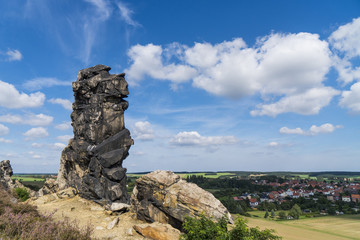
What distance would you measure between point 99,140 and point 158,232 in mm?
15874

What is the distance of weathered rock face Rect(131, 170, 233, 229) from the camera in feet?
44.8

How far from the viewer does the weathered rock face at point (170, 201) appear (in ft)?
44.8

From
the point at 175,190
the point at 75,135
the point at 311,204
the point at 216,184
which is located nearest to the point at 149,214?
the point at 175,190

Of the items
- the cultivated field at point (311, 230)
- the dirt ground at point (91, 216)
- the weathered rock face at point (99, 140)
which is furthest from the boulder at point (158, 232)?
the cultivated field at point (311, 230)

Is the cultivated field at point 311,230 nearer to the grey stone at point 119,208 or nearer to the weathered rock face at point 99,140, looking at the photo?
the grey stone at point 119,208

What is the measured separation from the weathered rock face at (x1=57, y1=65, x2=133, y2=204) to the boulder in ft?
34.2

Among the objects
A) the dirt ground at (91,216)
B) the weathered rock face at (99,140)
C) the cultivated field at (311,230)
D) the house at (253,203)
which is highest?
the weathered rock face at (99,140)

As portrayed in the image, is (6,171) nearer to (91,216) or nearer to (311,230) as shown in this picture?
(91,216)

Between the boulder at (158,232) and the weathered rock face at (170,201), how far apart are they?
1.05 m

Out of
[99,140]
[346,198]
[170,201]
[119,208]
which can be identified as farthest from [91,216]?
[346,198]

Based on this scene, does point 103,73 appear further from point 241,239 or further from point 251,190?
point 251,190

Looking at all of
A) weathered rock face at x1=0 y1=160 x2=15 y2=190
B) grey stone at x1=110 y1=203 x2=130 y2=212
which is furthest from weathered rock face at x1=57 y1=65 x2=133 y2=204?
weathered rock face at x1=0 y1=160 x2=15 y2=190

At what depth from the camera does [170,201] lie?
14469mm

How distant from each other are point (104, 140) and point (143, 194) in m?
11.5
